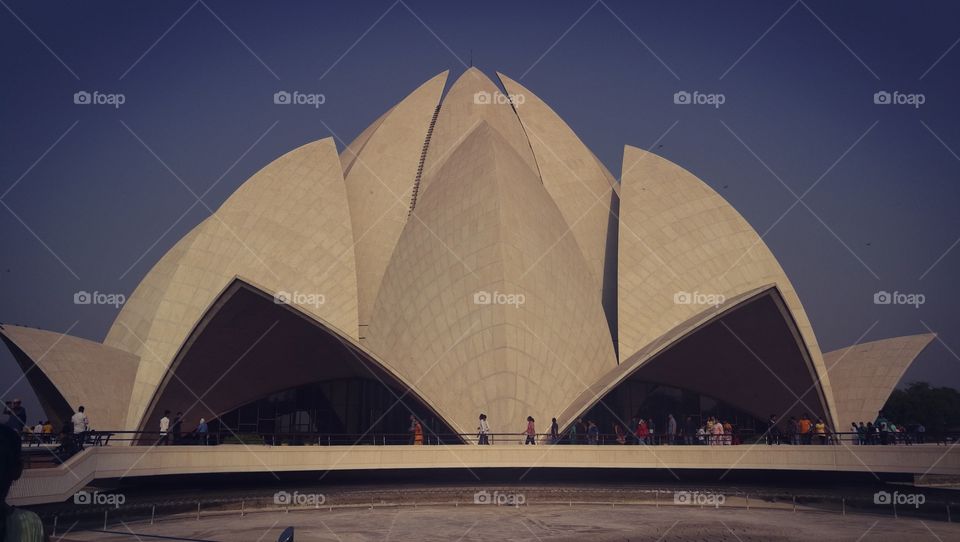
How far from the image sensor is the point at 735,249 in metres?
27.8

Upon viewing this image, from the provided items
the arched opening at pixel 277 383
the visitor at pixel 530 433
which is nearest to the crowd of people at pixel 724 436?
the visitor at pixel 530 433

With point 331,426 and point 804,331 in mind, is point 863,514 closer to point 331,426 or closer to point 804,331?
point 804,331

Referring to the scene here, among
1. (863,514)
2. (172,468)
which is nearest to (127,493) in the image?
(172,468)

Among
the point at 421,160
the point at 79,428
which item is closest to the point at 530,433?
the point at 79,428

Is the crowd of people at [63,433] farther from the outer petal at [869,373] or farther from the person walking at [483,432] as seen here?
the outer petal at [869,373]

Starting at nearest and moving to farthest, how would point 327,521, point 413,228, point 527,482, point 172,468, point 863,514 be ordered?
point 327,521, point 863,514, point 172,468, point 527,482, point 413,228

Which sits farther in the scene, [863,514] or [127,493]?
[127,493]

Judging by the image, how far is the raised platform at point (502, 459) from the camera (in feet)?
50.2

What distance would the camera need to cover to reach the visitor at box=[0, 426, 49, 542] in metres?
2.06

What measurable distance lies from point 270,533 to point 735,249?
20399 mm

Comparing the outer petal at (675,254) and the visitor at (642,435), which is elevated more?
the outer petal at (675,254)

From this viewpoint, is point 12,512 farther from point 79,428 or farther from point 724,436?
point 724,436

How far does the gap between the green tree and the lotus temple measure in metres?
37.0

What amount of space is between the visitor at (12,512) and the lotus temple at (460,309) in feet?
60.9
